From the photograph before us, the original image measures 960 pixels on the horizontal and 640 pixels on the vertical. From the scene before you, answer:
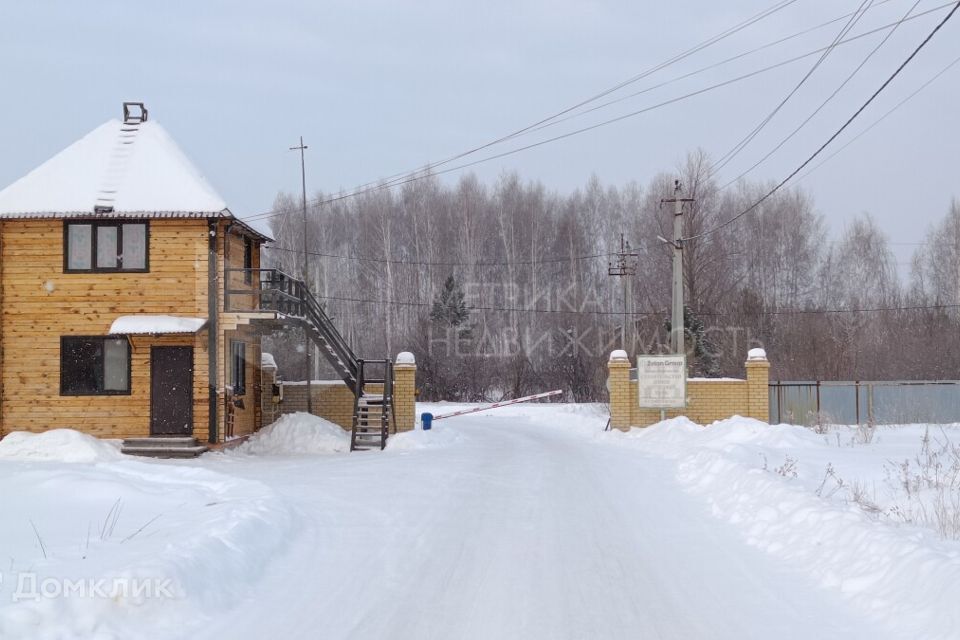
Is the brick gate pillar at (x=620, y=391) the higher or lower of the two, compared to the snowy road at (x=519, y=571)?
higher

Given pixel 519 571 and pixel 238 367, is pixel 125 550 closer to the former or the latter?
pixel 519 571

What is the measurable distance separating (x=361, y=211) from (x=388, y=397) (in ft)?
154

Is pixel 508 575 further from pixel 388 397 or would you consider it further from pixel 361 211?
pixel 361 211

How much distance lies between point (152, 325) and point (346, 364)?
5.80 meters

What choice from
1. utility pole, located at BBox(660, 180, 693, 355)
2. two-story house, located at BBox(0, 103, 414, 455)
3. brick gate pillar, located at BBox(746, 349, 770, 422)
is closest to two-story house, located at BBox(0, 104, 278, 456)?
two-story house, located at BBox(0, 103, 414, 455)

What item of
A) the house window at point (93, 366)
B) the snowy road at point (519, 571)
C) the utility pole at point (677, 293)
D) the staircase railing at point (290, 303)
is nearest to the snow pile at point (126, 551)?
the snowy road at point (519, 571)

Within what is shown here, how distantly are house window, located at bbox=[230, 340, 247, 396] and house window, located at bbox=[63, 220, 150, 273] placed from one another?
365 cm

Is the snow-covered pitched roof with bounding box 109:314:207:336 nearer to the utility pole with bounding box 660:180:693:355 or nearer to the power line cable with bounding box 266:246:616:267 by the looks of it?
the utility pole with bounding box 660:180:693:355

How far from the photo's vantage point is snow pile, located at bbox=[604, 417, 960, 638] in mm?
6141

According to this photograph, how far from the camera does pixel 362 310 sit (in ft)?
212

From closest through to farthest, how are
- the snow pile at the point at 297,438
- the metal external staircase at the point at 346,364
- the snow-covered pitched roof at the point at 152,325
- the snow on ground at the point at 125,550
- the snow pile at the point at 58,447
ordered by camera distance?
the snow on ground at the point at 125,550
the snow pile at the point at 58,447
the snow-covered pitched roof at the point at 152,325
the metal external staircase at the point at 346,364
the snow pile at the point at 297,438

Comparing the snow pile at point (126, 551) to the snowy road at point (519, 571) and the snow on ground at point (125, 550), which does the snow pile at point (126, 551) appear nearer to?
the snow on ground at point (125, 550)

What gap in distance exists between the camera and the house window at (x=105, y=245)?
21.3m

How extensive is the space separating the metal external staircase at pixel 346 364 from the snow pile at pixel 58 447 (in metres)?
5.17
